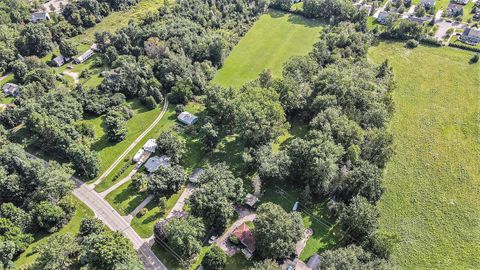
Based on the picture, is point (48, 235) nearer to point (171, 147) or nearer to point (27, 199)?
point (27, 199)

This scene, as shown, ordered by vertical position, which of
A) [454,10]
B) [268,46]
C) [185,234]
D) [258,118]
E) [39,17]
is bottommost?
[185,234]

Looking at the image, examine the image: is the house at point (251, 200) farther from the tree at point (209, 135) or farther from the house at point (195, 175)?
the tree at point (209, 135)

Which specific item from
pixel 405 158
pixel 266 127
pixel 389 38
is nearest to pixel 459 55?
pixel 389 38

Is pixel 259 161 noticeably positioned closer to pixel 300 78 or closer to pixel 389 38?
pixel 300 78

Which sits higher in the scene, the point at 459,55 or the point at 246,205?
the point at 459,55

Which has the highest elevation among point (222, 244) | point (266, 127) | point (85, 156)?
point (266, 127)

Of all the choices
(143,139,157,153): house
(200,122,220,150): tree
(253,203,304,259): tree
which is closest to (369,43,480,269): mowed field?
(253,203,304,259): tree

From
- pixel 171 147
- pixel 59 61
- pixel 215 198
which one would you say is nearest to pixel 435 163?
pixel 215 198
